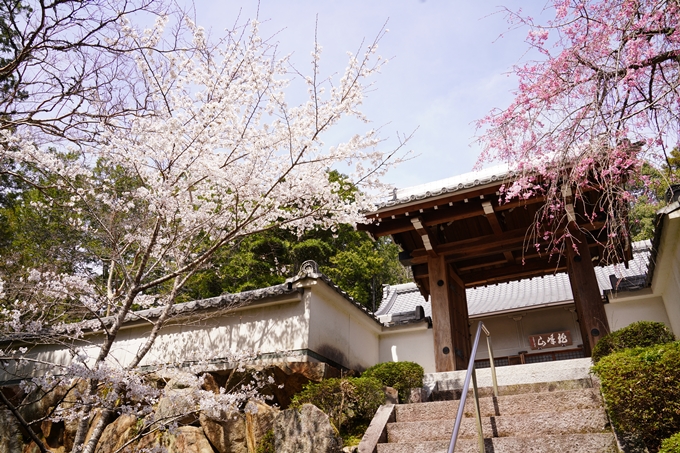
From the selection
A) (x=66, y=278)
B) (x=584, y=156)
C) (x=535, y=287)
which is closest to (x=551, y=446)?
(x=584, y=156)

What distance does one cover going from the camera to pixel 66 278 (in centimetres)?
691

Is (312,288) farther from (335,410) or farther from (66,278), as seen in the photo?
(66,278)

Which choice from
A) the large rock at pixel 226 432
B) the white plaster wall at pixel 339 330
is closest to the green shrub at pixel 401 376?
the white plaster wall at pixel 339 330

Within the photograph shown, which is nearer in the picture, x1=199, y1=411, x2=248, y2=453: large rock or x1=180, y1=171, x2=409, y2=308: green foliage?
x1=199, y1=411, x2=248, y2=453: large rock

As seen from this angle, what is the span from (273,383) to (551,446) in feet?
13.8

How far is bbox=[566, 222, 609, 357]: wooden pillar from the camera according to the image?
294 inches

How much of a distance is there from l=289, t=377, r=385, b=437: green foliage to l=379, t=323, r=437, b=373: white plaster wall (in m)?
3.69

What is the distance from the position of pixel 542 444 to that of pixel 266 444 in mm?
3360

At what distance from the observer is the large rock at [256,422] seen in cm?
626

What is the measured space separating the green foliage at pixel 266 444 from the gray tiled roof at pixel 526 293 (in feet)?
26.6

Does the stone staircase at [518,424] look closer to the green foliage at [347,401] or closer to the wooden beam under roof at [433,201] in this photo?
the green foliage at [347,401]

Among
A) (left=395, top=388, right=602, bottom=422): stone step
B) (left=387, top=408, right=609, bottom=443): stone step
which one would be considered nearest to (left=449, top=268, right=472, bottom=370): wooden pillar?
(left=395, top=388, right=602, bottom=422): stone step

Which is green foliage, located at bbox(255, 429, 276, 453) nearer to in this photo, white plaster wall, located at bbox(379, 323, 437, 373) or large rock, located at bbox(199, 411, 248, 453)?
large rock, located at bbox(199, 411, 248, 453)

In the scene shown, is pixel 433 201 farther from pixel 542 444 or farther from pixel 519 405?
pixel 542 444
